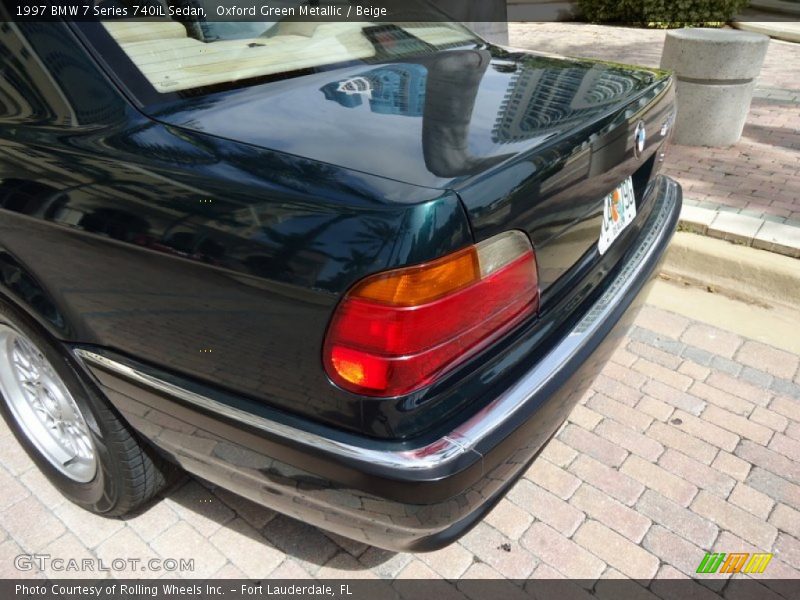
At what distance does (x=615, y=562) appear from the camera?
201cm

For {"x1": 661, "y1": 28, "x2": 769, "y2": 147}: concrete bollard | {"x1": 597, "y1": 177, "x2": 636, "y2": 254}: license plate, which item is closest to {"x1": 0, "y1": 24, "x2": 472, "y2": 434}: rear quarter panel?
{"x1": 597, "y1": 177, "x2": 636, "y2": 254}: license plate

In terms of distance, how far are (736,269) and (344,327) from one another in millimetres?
2920

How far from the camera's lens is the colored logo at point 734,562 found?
78.2 inches

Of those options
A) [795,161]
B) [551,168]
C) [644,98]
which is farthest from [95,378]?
[795,161]

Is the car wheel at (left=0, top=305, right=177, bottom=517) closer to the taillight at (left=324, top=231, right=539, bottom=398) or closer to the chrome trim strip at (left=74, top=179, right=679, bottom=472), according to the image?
the chrome trim strip at (left=74, top=179, right=679, bottom=472)

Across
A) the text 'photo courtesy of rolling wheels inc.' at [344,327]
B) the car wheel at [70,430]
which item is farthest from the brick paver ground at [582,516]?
the car wheel at [70,430]

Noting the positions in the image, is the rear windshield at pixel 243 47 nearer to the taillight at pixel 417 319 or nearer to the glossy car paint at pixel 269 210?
the glossy car paint at pixel 269 210

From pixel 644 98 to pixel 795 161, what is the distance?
3686mm

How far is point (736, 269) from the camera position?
3521 mm

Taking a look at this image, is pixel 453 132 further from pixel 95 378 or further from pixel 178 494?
pixel 178 494

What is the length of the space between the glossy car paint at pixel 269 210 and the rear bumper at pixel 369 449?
1.6 inches

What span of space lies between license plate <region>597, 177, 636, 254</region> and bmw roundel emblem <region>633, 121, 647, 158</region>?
0.34ft
